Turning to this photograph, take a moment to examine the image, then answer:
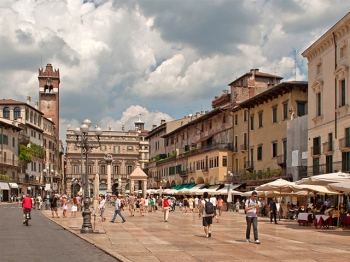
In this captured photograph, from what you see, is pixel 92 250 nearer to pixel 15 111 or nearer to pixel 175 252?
pixel 175 252

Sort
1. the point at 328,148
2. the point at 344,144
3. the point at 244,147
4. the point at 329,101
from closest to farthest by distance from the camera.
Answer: the point at 344,144 < the point at 328,148 < the point at 329,101 < the point at 244,147

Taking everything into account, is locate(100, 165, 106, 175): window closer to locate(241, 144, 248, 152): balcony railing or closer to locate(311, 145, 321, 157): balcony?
locate(241, 144, 248, 152): balcony railing

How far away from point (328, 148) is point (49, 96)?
90480 millimetres

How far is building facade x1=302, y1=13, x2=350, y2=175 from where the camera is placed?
35.4m

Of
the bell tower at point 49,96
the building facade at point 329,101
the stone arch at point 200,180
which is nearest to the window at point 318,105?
the building facade at point 329,101

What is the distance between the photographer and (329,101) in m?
38.0

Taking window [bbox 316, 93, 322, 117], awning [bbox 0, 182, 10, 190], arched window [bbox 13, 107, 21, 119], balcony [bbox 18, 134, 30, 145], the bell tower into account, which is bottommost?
awning [bbox 0, 182, 10, 190]

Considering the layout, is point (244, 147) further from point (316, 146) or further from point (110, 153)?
point (110, 153)

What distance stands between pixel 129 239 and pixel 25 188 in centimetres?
7505

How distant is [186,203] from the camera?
51.3 m

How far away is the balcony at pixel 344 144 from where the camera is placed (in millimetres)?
34938

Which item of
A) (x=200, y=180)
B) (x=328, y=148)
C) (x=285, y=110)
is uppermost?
(x=285, y=110)

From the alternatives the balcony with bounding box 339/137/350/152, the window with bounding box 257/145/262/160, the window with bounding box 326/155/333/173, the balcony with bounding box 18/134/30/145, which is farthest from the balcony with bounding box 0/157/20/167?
the balcony with bounding box 339/137/350/152

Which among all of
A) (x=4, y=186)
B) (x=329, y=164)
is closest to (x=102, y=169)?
(x=4, y=186)
